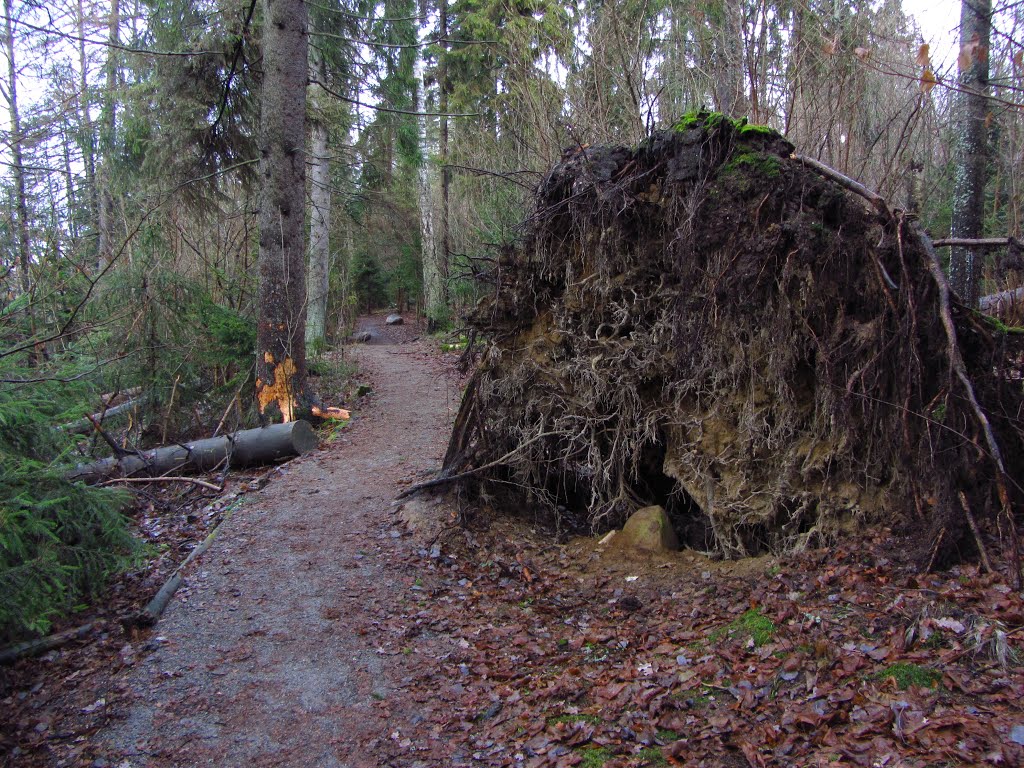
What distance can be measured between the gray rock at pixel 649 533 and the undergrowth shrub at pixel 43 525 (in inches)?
172

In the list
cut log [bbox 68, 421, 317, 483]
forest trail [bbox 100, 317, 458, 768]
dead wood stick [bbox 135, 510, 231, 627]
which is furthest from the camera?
cut log [bbox 68, 421, 317, 483]

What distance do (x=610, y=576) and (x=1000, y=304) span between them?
22.7ft

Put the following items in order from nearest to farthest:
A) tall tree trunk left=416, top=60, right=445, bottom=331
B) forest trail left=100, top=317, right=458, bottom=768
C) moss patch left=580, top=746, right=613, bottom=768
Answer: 1. moss patch left=580, top=746, right=613, bottom=768
2. forest trail left=100, top=317, right=458, bottom=768
3. tall tree trunk left=416, top=60, right=445, bottom=331

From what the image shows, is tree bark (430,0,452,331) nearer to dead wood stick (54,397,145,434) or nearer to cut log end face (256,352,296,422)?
cut log end face (256,352,296,422)

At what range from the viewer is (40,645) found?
16.4ft

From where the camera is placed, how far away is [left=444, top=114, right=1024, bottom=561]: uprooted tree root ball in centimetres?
482

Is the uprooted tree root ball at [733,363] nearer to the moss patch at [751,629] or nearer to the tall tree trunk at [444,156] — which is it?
the moss patch at [751,629]

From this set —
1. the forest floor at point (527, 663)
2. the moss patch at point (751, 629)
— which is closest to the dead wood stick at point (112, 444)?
the forest floor at point (527, 663)

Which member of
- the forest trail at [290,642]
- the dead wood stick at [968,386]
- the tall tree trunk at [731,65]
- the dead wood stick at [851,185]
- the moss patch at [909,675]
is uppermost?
the tall tree trunk at [731,65]

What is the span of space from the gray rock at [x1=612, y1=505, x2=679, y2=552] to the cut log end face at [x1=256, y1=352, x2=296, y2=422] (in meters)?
6.12

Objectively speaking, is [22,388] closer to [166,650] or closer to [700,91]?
[166,650]

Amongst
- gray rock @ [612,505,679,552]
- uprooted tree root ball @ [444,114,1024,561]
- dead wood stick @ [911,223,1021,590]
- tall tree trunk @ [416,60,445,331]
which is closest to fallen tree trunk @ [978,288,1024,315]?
uprooted tree root ball @ [444,114,1024,561]

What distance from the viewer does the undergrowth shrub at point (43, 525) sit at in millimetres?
4379

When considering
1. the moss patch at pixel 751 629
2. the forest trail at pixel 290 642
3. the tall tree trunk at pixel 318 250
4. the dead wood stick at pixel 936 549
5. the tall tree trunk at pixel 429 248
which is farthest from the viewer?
the tall tree trunk at pixel 429 248
